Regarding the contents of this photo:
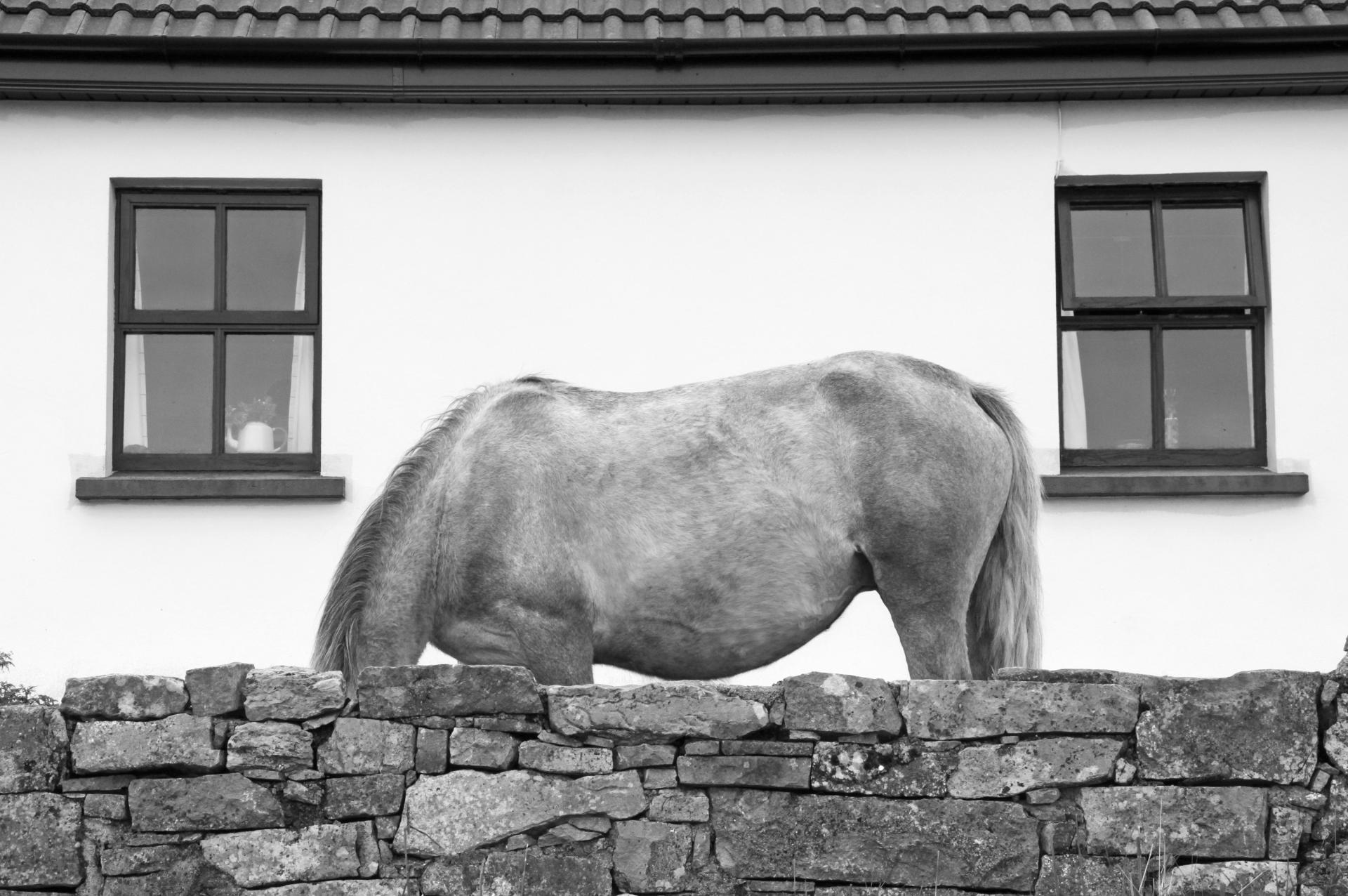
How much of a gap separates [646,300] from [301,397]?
6.20ft

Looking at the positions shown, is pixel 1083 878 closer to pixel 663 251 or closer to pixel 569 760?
pixel 569 760

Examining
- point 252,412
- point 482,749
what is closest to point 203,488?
point 252,412

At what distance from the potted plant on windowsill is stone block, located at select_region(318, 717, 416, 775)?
4.12 meters

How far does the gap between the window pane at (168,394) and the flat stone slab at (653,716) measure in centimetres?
454

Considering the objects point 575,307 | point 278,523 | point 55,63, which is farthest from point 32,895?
point 55,63

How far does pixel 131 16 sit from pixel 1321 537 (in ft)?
22.1

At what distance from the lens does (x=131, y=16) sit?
27.2 feet

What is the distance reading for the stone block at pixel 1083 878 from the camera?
163 inches

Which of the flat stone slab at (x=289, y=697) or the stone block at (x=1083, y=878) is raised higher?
the flat stone slab at (x=289, y=697)

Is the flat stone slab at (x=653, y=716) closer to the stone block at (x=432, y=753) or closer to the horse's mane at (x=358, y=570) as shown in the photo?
the stone block at (x=432, y=753)

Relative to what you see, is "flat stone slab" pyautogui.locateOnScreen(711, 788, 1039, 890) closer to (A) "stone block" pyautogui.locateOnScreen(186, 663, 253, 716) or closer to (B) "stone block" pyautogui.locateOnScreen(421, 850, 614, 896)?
(B) "stone block" pyautogui.locateOnScreen(421, 850, 614, 896)

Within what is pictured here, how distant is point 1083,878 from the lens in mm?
4168

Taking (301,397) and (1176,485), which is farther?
(301,397)

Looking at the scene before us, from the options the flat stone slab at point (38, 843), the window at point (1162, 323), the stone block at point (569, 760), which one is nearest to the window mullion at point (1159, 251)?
the window at point (1162, 323)
